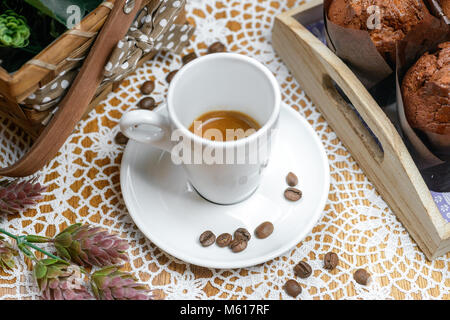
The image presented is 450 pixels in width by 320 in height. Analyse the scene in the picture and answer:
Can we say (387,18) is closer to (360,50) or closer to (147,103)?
(360,50)

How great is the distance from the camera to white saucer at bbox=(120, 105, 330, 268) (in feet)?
3.57

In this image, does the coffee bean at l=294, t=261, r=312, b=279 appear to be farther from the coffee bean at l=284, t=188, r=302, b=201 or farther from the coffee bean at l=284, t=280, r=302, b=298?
the coffee bean at l=284, t=188, r=302, b=201

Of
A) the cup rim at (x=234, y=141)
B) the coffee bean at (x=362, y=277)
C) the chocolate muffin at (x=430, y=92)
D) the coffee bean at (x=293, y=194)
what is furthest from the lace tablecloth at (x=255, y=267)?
the cup rim at (x=234, y=141)

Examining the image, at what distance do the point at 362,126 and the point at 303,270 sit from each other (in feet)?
1.23

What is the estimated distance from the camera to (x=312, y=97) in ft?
4.49

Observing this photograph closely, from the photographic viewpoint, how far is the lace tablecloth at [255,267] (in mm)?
1144

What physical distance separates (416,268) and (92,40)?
882mm

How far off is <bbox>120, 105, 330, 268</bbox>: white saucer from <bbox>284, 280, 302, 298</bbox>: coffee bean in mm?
103

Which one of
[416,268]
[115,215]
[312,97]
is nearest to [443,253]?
[416,268]

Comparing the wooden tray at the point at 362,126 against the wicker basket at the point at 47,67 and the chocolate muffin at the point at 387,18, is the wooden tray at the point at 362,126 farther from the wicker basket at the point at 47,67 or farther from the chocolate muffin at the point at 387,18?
the wicker basket at the point at 47,67

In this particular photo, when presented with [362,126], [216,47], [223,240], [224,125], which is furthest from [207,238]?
[216,47]

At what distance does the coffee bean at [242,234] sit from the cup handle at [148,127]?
0.77ft
